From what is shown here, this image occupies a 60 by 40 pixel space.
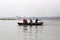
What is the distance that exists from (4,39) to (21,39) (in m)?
1.31

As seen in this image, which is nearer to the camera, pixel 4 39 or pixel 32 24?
pixel 4 39

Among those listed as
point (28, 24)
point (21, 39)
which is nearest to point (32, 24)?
point (28, 24)

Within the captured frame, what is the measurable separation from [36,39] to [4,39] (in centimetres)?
247

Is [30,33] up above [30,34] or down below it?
below

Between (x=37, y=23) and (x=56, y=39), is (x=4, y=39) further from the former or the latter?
(x=37, y=23)

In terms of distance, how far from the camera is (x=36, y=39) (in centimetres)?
2103

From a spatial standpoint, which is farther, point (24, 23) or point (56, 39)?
point (24, 23)

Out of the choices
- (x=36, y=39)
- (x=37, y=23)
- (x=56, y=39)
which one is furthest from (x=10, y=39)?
(x=37, y=23)

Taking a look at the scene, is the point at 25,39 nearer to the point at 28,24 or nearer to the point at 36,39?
the point at 36,39

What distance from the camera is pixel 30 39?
68.1 feet

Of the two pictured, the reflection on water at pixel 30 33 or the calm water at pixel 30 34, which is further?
the reflection on water at pixel 30 33

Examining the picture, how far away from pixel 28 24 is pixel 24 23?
0.64 m

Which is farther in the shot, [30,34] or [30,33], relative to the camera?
[30,33]

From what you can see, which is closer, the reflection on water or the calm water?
the calm water
